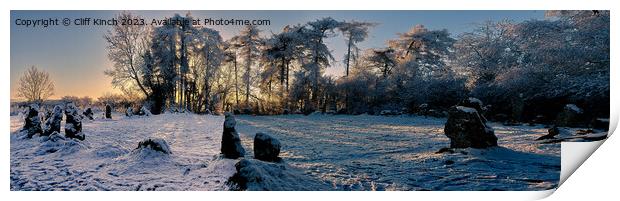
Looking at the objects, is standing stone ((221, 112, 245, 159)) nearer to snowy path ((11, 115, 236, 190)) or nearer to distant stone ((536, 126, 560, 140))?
snowy path ((11, 115, 236, 190))

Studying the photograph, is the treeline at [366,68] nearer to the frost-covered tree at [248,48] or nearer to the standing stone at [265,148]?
the frost-covered tree at [248,48]

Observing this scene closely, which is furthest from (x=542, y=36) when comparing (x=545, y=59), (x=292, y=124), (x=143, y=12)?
(x=143, y=12)

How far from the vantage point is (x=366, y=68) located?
19.2 ft

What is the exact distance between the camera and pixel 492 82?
688cm

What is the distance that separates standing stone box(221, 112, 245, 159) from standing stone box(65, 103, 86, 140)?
2098 mm

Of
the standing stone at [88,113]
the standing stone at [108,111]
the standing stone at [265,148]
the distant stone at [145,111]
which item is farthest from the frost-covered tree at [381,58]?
the standing stone at [88,113]

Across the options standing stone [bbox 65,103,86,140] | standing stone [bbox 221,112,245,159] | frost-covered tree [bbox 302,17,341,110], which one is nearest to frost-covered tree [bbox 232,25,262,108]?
frost-covered tree [bbox 302,17,341,110]

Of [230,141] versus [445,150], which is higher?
[230,141]

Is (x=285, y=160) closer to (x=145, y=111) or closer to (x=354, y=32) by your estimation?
(x=354, y=32)

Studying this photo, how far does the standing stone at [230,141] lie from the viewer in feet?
16.9

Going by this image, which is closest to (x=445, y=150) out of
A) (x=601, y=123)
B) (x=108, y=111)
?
(x=601, y=123)

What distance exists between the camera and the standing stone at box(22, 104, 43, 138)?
5.45m

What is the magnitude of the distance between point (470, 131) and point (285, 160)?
220cm
